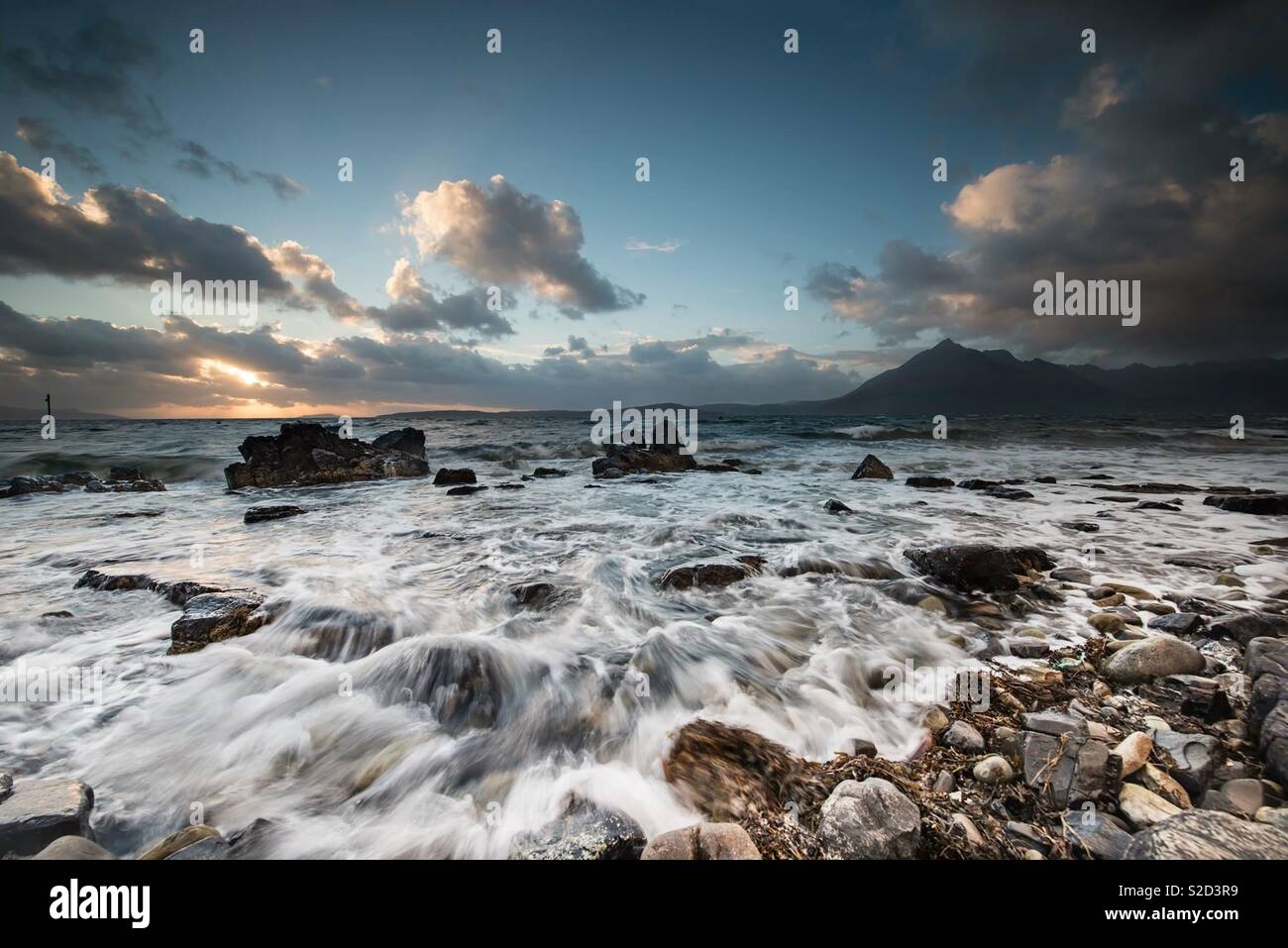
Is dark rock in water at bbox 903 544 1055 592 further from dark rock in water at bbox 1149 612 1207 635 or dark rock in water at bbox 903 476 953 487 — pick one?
dark rock in water at bbox 903 476 953 487

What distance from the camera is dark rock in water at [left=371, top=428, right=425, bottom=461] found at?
22.2 meters

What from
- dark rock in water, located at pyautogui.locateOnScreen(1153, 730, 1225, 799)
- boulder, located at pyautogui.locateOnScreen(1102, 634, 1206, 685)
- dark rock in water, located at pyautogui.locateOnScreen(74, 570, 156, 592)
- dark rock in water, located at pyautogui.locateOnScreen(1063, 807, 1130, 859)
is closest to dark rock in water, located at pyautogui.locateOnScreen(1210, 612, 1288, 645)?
boulder, located at pyautogui.locateOnScreen(1102, 634, 1206, 685)

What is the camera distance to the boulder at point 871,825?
215 centimetres

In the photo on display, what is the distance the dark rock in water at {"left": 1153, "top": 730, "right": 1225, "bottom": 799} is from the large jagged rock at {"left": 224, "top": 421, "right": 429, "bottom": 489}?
70.2ft

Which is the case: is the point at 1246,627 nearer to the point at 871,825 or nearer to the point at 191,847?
the point at 871,825

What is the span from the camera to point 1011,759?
9.02ft

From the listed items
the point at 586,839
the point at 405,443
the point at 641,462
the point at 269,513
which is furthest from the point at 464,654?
the point at 405,443

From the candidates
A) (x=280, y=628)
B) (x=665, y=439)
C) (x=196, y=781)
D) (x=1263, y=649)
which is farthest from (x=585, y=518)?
(x=665, y=439)

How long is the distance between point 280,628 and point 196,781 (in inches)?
89.9

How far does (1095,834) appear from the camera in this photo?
2227mm

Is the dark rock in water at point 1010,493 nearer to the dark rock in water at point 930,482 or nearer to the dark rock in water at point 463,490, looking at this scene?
the dark rock in water at point 930,482

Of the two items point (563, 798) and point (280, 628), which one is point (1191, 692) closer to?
point (563, 798)

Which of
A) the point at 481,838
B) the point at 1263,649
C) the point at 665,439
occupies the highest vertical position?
the point at 665,439

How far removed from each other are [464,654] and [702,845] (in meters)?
3.07
